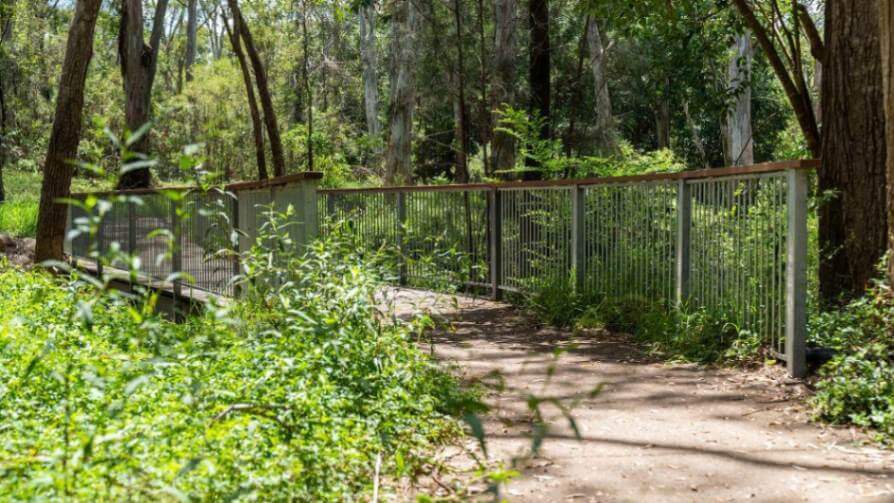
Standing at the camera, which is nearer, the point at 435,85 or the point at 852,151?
the point at 852,151

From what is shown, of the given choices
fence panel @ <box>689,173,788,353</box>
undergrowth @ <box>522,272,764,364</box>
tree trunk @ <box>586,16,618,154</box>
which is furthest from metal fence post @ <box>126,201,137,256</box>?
tree trunk @ <box>586,16,618,154</box>

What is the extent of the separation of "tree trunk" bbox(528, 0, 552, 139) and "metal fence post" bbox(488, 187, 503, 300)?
280 cm

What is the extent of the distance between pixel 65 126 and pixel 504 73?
7381mm

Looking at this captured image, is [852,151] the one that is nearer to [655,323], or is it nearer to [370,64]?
[655,323]

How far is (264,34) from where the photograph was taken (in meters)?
44.8

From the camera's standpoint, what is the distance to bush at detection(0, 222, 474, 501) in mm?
3783

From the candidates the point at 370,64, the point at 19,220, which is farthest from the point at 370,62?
the point at 19,220

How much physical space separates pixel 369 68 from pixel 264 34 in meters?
9.32

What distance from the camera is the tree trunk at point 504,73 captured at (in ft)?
56.4

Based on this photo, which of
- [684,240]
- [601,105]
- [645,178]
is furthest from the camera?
[601,105]

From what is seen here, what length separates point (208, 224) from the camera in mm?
11305

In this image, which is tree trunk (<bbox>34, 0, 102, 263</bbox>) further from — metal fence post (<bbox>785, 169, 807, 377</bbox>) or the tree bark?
metal fence post (<bbox>785, 169, 807, 377</bbox>)

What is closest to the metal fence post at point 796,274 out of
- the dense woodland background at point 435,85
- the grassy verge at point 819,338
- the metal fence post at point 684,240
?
the grassy verge at point 819,338

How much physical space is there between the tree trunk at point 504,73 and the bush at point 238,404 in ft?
33.5
